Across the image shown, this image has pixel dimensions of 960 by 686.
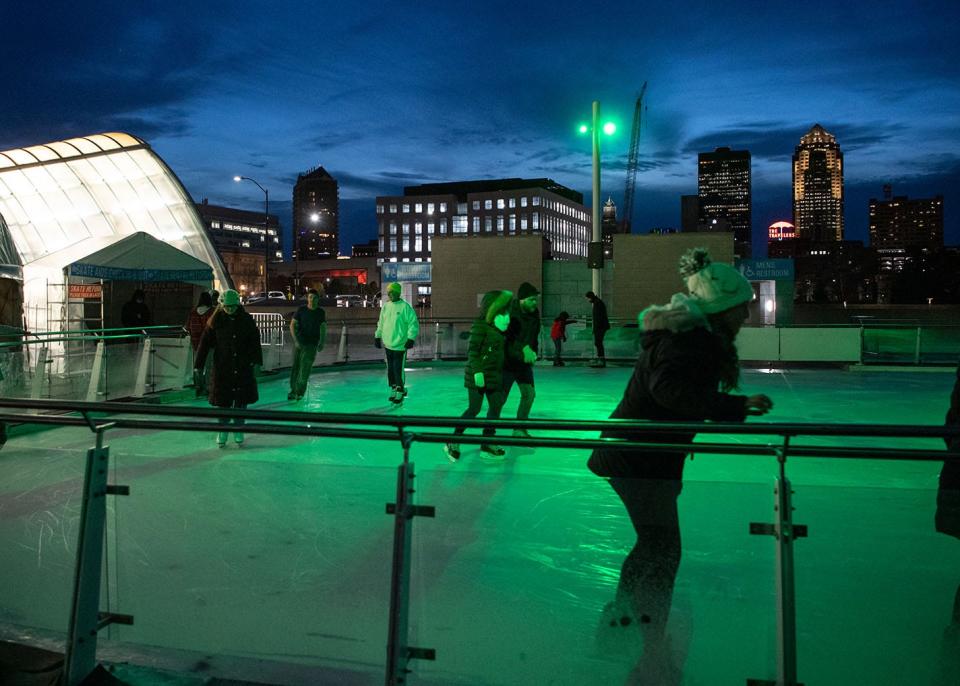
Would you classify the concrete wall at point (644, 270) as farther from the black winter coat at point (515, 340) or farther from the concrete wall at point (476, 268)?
the black winter coat at point (515, 340)

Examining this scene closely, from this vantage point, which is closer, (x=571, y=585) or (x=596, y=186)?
(x=571, y=585)

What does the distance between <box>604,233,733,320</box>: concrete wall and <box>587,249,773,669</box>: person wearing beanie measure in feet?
101

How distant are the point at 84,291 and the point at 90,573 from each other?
79.9ft

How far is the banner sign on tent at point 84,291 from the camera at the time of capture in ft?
81.9

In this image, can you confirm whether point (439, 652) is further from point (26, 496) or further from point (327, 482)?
point (26, 496)

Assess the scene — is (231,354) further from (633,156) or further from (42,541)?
(633,156)

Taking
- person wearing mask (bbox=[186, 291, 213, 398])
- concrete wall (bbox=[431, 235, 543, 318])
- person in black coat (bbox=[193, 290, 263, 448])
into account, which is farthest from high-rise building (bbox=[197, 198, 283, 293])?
person in black coat (bbox=[193, 290, 263, 448])

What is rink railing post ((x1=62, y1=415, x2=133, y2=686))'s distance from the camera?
10.6 ft

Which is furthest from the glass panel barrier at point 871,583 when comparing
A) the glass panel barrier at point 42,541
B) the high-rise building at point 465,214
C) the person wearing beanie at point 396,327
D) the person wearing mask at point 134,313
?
the high-rise building at point 465,214

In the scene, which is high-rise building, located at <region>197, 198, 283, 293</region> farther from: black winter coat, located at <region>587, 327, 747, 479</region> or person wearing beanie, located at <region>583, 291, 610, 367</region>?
black winter coat, located at <region>587, 327, 747, 479</region>

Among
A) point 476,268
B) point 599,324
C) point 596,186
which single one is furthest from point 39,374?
point 476,268

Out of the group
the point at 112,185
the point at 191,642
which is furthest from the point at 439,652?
the point at 112,185

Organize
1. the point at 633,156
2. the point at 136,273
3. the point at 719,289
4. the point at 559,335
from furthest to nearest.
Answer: the point at 633,156, the point at 136,273, the point at 559,335, the point at 719,289

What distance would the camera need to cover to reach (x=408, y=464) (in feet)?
10.5
